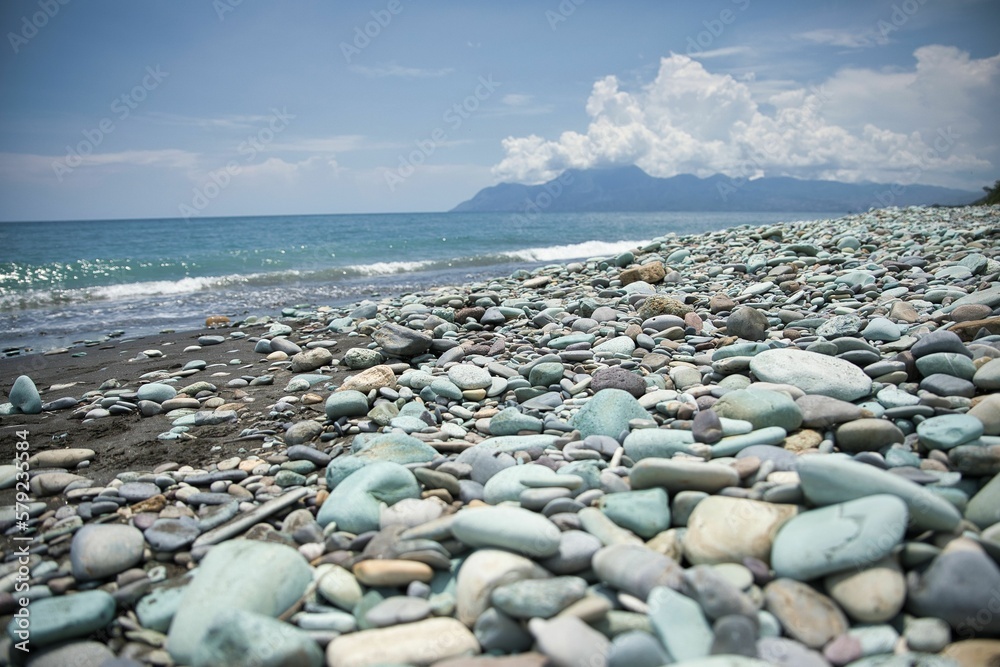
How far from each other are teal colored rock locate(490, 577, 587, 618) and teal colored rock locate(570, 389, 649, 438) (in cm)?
129

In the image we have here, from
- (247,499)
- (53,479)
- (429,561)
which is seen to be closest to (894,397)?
(429,561)

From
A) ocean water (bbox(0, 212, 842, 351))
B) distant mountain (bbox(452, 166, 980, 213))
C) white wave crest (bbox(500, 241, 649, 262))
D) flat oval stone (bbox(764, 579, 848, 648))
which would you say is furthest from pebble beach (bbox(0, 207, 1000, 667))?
distant mountain (bbox(452, 166, 980, 213))

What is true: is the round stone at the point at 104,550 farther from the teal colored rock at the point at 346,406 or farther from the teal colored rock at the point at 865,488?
the teal colored rock at the point at 865,488

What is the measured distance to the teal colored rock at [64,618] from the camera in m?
1.96

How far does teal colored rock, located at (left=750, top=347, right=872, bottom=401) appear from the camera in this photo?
304cm

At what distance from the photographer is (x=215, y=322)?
8609mm

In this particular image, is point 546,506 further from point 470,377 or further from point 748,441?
point 470,377

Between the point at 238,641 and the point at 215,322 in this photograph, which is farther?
the point at 215,322

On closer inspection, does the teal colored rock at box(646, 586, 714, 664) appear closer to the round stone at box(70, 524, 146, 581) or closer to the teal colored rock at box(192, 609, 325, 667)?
the teal colored rock at box(192, 609, 325, 667)

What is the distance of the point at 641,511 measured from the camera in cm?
223

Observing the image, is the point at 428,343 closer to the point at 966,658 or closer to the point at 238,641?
the point at 238,641

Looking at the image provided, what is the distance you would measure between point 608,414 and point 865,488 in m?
1.33

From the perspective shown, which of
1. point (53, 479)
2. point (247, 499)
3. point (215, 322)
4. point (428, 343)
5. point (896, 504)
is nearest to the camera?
point (896, 504)

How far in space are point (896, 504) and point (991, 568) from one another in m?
0.27
